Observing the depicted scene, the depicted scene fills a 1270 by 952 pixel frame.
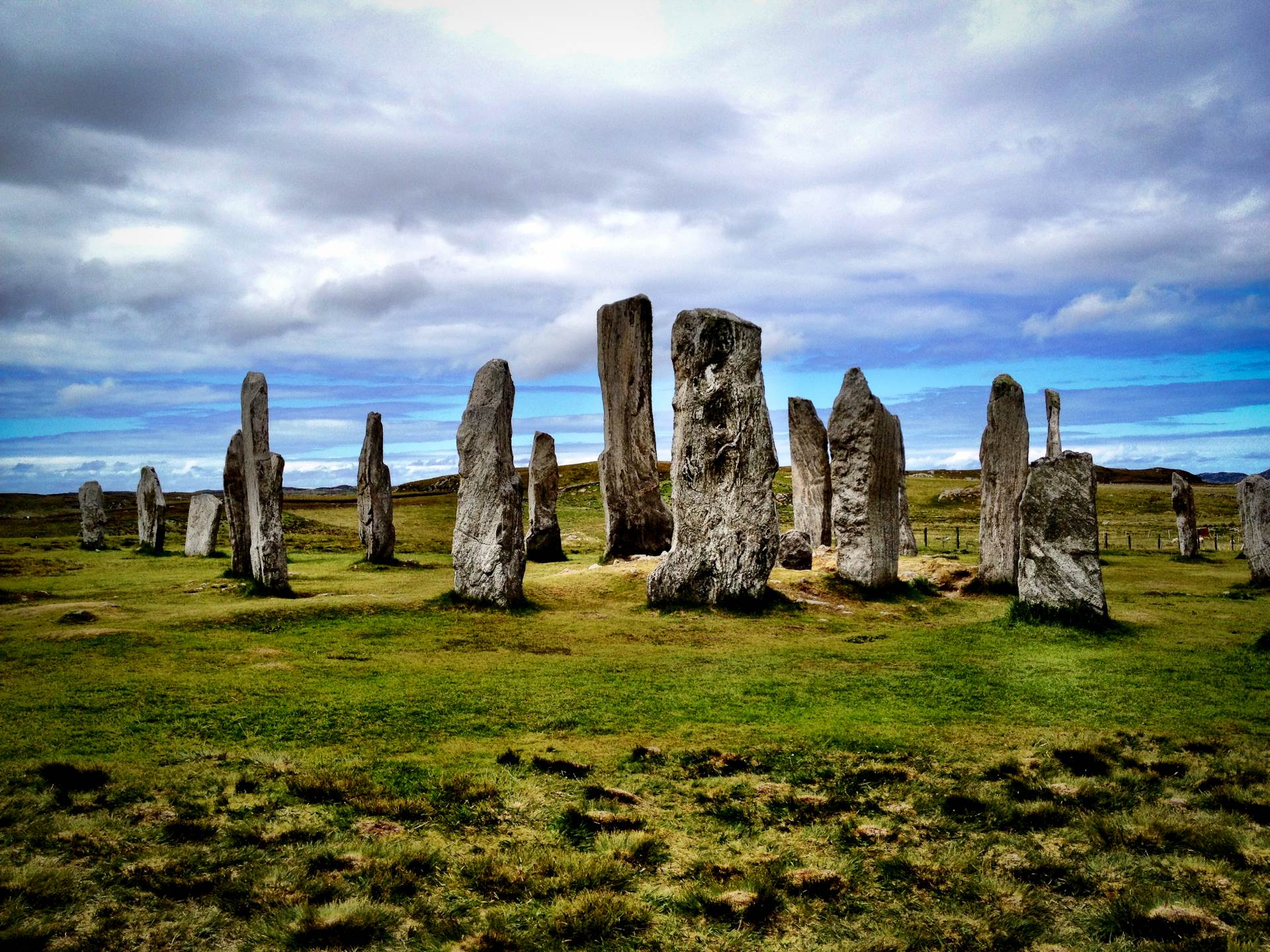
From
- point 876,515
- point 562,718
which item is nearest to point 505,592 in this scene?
point 562,718

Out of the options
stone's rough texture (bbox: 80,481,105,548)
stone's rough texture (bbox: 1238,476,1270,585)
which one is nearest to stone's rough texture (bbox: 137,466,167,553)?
stone's rough texture (bbox: 80,481,105,548)

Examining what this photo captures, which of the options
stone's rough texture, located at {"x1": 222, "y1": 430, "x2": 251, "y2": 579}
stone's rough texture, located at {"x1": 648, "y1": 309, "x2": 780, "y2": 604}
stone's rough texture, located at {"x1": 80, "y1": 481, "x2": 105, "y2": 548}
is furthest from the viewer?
stone's rough texture, located at {"x1": 80, "y1": 481, "x2": 105, "y2": 548}

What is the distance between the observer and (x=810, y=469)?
23.6 m

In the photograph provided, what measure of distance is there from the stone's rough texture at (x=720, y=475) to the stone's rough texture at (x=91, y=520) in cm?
2324

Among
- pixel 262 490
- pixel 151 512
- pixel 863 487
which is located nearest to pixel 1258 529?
pixel 863 487

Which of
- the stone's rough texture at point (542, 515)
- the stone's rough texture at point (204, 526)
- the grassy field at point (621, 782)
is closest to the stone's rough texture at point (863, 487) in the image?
the grassy field at point (621, 782)

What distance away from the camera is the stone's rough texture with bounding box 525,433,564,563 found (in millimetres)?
23312

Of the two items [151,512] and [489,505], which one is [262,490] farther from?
[151,512]

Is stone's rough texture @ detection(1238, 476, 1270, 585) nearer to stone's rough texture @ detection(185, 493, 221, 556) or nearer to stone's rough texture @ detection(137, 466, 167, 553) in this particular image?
stone's rough texture @ detection(185, 493, 221, 556)

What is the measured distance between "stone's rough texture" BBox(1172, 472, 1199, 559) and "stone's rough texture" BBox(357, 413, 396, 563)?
22759mm

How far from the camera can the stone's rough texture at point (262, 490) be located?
1605 cm

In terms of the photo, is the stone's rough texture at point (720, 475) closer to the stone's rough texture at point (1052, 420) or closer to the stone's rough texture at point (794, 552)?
the stone's rough texture at point (794, 552)

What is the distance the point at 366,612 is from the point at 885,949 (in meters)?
11.4

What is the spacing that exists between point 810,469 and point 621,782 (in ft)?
58.4
